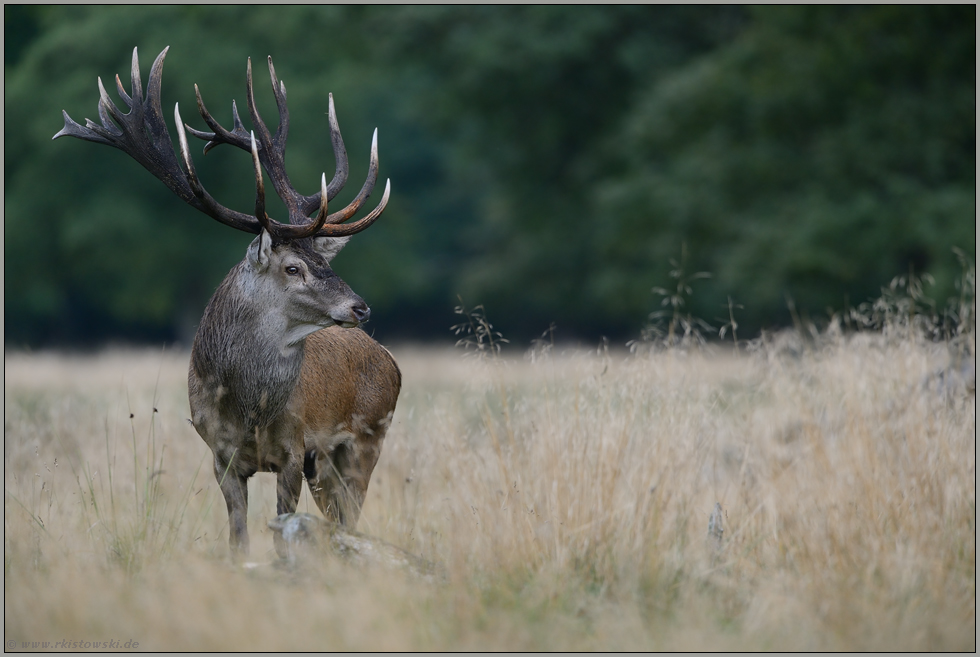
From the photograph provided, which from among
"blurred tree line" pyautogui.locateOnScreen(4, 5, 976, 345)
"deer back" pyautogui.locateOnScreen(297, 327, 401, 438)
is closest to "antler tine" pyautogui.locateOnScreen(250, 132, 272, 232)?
"deer back" pyautogui.locateOnScreen(297, 327, 401, 438)

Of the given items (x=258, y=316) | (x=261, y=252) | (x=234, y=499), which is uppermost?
(x=261, y=252)

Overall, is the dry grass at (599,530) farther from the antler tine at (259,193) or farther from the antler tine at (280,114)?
the antler tine at (280,114)

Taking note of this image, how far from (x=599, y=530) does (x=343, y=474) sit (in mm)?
1789

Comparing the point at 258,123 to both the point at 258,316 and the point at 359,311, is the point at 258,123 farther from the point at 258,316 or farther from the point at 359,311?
the point at 359,311

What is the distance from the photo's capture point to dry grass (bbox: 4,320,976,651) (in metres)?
3.30

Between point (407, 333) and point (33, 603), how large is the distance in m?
28.2

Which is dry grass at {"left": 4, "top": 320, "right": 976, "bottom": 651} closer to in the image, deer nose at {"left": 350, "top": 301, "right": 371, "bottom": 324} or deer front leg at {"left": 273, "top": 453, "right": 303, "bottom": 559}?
deer front leg at {"left": 273, "top": 453, "right": 303, "bottom": 559}

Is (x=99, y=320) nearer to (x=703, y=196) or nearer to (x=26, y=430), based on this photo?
(x=703, y=196)

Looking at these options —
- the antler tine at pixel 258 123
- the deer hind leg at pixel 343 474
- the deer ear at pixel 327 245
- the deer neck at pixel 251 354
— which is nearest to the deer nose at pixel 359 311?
the deer neck at pixel 251 354

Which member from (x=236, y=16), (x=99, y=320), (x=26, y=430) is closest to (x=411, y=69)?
(x=236, y=16)

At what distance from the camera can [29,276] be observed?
21750 mm

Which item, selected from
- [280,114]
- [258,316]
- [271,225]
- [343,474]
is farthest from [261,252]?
[343,474]

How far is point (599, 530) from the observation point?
4.01 metres

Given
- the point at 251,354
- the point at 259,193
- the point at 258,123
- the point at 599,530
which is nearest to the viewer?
the point at 599,530
